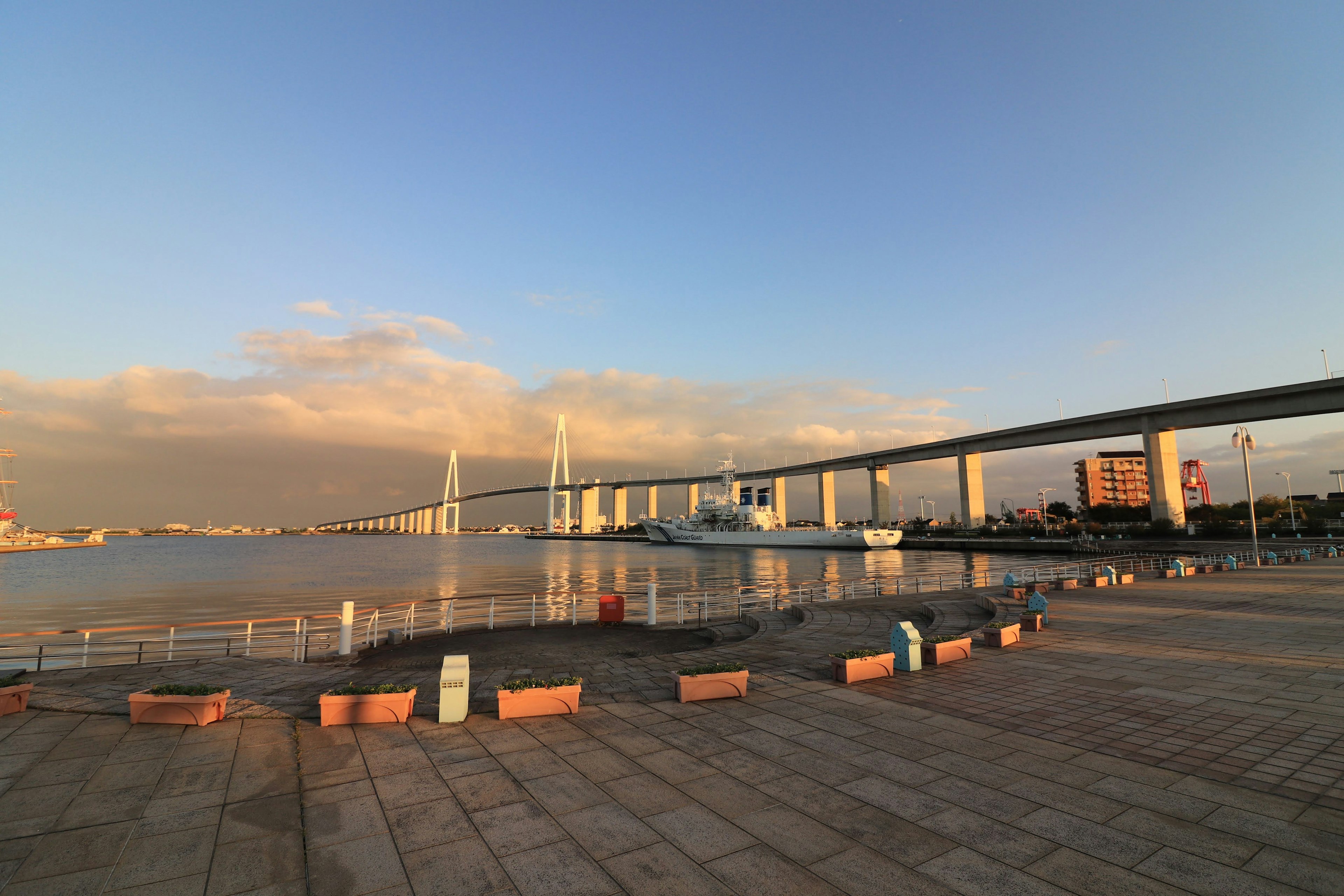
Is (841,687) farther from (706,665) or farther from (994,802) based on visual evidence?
(994,802)

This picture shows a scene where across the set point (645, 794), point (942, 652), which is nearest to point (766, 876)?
point (645, 794)

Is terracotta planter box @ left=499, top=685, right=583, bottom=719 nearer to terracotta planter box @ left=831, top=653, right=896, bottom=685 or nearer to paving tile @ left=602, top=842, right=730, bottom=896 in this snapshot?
paving tile @ left=602, top=842, right=730, bottom=896

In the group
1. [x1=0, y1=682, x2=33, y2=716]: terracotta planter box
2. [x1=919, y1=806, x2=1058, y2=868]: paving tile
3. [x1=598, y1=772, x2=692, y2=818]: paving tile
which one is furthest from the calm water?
[x1=919, y1=806, x2=1058, y2=868]: paving tile

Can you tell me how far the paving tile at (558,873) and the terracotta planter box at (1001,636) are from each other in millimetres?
10535

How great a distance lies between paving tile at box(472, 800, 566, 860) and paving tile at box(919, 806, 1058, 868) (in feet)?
10.2

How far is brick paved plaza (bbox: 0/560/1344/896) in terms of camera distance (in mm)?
4133

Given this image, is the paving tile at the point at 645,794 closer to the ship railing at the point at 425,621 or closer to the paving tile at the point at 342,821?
the paving tile at the point at 342,821

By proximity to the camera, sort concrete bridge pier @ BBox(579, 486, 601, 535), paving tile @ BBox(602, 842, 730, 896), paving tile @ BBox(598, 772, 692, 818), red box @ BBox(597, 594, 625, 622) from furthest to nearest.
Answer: concrete bridge pier @ BBox(579, 486, 601, 535), red box @ BBox(597, 594, 625, 622), paving tile @ BBox(598, 772, 692, 818), paving tile @ BBox(602, 842, 730, 896)

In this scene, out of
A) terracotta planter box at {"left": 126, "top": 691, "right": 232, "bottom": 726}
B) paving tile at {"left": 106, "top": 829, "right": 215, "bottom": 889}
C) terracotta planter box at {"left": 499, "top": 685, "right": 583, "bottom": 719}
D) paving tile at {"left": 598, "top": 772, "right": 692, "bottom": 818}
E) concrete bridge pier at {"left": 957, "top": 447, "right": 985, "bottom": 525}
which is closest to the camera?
paving tile at {"left": 106, "top": 829, "right": 215, "bottom": 889}

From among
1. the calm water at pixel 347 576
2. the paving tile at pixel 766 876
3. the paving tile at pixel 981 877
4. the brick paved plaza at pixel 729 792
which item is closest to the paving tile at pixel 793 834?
the brick paved plaza at pixel 729 792

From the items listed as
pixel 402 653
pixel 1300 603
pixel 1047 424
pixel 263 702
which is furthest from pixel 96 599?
pixel 1047 424

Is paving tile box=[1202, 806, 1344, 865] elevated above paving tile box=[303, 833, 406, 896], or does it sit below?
below

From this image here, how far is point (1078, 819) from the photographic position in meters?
4.85

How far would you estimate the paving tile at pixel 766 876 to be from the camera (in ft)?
12.8
